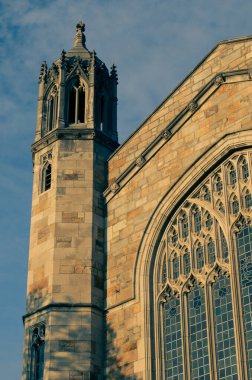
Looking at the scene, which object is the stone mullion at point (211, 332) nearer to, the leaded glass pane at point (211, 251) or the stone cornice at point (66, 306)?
the leaded glass pane at point (211, 251)

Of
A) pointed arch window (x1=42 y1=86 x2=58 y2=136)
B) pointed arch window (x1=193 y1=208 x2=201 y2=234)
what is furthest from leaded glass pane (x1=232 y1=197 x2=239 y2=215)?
pointed arch window (x1=42 y1=86 x2=58 y2=136)

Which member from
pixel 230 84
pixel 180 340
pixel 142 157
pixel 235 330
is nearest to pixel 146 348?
pixel 180 340

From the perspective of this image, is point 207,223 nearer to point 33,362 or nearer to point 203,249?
point 203,249

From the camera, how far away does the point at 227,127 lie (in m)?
19.3

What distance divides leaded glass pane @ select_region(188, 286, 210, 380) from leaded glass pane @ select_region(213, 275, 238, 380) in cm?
31

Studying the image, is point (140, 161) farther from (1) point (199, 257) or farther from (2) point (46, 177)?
(1) point (199, 257)

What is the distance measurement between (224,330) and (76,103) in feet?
28.2

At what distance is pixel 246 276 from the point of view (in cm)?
1745

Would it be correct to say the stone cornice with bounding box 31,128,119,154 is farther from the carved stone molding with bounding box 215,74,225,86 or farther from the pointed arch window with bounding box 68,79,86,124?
the carved stone molding with bounding box 215,74,225,86

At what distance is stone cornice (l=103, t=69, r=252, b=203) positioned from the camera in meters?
20.0

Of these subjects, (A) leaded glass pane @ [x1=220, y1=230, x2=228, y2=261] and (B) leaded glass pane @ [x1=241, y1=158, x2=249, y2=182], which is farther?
(B) leaded glass pane @ [x1=241, y1=158, x2=249, y2=182]

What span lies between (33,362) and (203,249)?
4861 mm

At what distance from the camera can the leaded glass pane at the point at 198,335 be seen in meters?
17.2

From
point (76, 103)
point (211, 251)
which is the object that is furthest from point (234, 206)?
point (76, 103)
